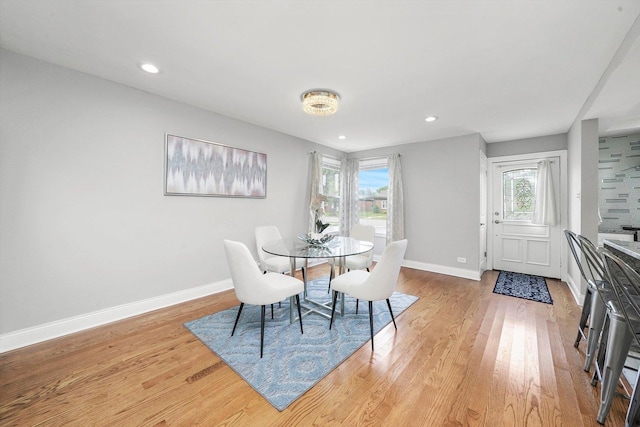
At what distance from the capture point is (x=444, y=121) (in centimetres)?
354

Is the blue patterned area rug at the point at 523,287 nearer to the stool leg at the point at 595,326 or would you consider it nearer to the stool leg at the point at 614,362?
the stool leg at the point at 595,326

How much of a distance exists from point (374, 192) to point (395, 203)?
0.69 metres

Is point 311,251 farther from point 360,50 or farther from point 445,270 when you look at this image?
point 445,270

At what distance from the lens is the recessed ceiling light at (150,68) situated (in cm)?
220

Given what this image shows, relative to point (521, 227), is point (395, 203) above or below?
above

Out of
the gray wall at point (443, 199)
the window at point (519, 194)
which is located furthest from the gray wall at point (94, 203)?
the window at point (519, 194)

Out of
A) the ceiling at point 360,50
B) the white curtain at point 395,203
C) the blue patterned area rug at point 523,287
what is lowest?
the blue patterned area rug at point 523,287

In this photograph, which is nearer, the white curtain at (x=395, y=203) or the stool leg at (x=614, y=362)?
the stool leg at (x=614, y=362)

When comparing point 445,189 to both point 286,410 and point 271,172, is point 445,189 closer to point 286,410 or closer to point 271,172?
point 271,172

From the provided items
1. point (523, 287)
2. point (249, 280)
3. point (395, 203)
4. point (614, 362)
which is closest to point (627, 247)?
point (614, 362)

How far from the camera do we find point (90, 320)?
7.89ft

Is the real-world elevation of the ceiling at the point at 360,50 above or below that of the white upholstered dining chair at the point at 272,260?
above

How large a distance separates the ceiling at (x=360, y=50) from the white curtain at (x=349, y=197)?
2485 mm

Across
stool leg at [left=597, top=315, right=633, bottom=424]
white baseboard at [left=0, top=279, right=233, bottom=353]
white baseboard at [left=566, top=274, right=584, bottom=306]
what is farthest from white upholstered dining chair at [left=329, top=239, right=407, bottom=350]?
white baseboard at [left=566, top=274, right=584, bottom=306]
